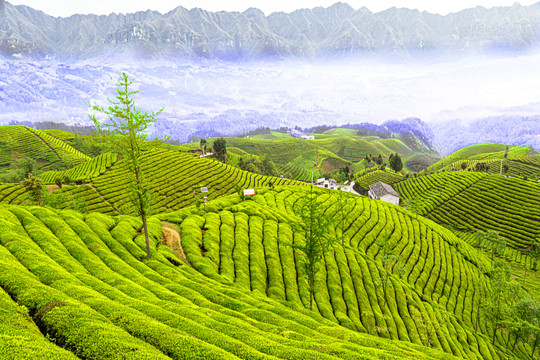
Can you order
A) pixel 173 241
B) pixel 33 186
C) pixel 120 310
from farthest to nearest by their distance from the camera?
pixel 33 186 < pixel 173 241 < pixel 120 310

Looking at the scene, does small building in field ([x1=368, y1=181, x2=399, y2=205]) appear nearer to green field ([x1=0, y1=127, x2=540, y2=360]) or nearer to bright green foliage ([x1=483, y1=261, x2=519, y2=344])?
green field ([x1=0, y1=127, x2=540, y2=360])

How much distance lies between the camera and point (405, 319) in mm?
51531

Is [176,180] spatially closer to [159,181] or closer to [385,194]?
[159,181]

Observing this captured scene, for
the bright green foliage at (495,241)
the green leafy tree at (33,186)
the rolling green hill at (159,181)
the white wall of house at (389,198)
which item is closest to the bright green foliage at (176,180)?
the rolling green hill at (159,181)

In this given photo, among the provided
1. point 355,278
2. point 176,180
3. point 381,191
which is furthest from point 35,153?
point 381,191

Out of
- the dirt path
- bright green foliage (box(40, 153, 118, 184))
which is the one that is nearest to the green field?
the dirt path

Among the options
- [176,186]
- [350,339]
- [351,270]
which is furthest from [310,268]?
[176,186]

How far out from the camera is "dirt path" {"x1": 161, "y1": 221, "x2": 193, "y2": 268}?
141 ft

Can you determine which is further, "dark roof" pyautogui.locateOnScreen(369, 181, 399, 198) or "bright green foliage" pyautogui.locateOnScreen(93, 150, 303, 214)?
"dark roof" pyautogui.locateOnScreen(369, 181, 399, 198)

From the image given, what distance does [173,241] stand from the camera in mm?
45938

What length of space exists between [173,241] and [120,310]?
26.9 m

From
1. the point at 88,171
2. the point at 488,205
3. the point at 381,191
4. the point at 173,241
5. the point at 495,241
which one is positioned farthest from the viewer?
the point at 381,191

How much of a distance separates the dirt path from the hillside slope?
4423 millimetres

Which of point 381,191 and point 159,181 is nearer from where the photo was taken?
point 159,181
